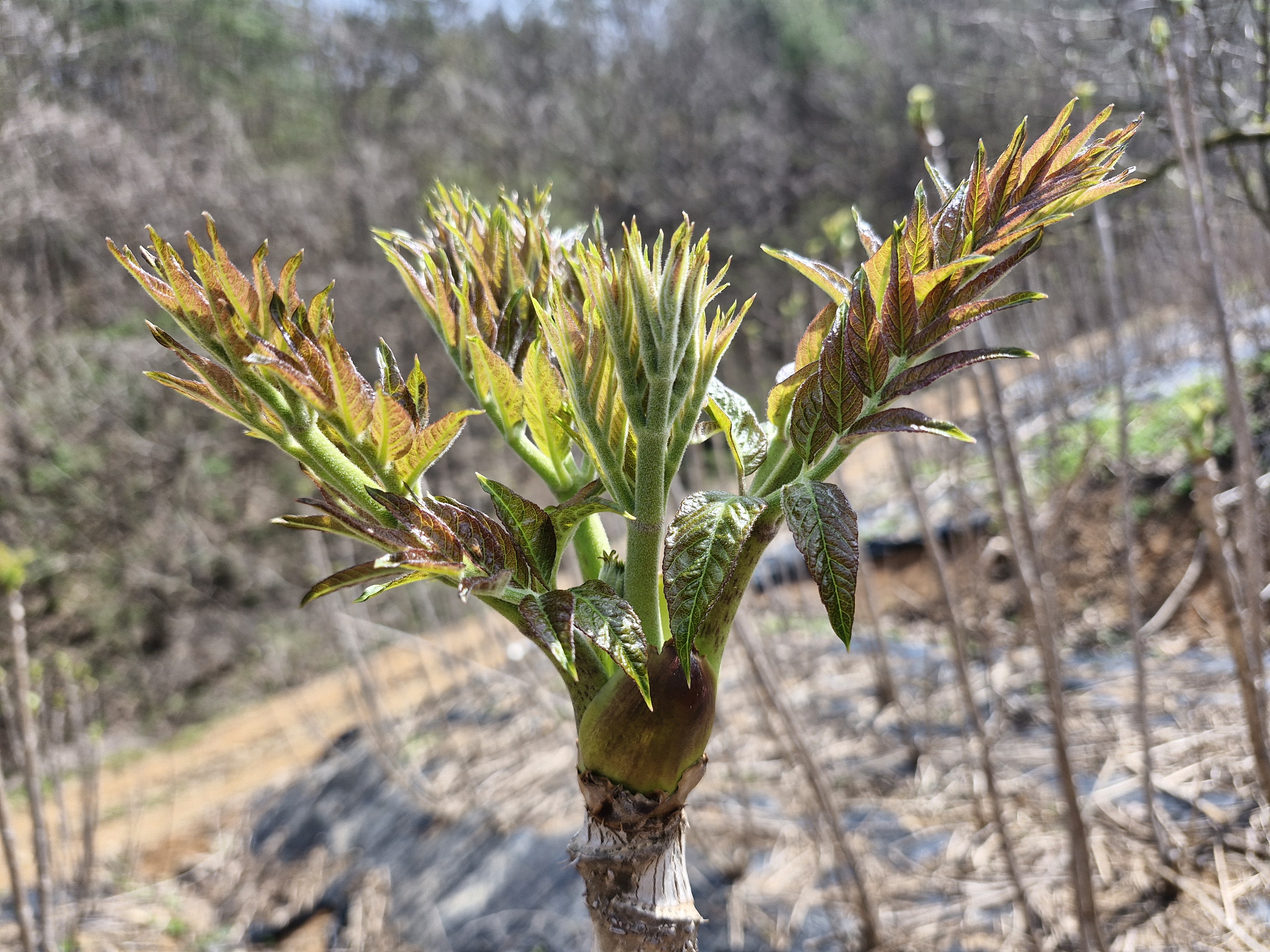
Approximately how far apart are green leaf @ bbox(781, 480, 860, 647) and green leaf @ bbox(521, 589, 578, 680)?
0.43 feet

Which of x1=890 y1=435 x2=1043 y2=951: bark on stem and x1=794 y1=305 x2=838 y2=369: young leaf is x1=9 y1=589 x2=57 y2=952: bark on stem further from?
x1=890 y1=435 x2=1043 y2=951: bark on stem

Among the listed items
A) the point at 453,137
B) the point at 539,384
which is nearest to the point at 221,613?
the point at 453,137

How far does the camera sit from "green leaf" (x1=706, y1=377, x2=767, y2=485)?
21.7 inches

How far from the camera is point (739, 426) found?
0.57 meters

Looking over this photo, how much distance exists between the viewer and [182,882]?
4789 millimetres

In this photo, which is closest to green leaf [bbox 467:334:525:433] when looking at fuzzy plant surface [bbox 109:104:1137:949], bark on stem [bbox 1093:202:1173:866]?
fuzzy plant surface [bbox 109:104:1137:949]

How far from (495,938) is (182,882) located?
2.74 meters

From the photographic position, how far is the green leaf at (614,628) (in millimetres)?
461

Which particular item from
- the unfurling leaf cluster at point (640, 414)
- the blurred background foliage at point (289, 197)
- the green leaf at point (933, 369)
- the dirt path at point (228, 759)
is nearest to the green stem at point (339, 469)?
the unfurling leaf cluster at point (640, 414)

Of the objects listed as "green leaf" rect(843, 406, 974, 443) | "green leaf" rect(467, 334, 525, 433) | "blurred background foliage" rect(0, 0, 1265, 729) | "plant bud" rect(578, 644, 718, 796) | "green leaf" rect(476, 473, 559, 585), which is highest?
"blurred background foliage" rect(0, 0, 1265, 729)

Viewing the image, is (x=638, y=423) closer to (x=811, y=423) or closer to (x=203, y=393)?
(x=811, y=423)

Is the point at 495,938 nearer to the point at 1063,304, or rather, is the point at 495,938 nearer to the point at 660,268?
the point at 660,268

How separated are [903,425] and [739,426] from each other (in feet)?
0.40

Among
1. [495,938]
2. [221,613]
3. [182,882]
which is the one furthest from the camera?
[221,613]
